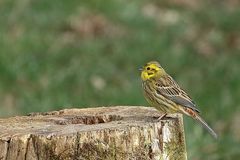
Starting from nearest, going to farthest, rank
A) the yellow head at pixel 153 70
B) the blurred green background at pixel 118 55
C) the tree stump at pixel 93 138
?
the tree stump at pixel 93 138 → the yellow head at pixel 153 70 → the blurred green background at pixel 118 55

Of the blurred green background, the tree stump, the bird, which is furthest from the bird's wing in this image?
the blurred green background

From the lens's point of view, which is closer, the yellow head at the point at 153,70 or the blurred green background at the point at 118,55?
the yellow head at the point at 153,70

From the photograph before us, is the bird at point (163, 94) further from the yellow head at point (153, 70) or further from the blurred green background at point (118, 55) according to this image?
the blurred green background at point (118, 55)

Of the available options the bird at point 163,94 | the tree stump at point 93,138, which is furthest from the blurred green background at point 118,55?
the tree stump at point 93,138

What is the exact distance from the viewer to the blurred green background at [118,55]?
1101 centimetres

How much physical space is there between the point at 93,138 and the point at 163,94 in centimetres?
145

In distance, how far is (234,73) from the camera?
41.8 ft

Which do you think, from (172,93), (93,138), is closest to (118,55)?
(172,93)

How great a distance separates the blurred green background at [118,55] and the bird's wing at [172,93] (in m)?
2.25

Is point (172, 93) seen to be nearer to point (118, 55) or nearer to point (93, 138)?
point (93, 138)

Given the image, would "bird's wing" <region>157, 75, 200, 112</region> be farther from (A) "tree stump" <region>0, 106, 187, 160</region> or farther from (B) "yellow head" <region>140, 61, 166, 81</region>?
(A) "tree stump" <region>0, 106, 187, 160</region>

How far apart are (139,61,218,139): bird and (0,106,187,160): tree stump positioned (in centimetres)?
51

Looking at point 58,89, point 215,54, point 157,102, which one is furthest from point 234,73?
point 157,102

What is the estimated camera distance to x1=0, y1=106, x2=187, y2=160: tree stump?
6.21 m
